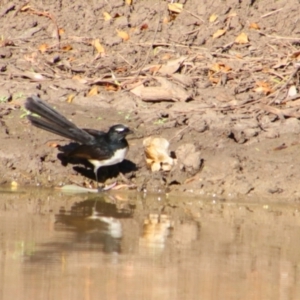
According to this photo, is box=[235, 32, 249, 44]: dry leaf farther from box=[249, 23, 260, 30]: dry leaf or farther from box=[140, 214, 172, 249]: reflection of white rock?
box=[140, 214, 172, 249]: reflection of white rock

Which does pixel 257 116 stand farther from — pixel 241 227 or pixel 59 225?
pixel 59 225

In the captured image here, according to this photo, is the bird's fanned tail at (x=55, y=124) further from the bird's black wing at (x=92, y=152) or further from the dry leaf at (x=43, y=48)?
the dry leaf at (x=43, y=48)

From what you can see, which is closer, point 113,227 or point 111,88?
point 113,227

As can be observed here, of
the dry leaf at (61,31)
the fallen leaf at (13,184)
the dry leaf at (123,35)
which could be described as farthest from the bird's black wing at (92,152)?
the dry leaf at (61,31)

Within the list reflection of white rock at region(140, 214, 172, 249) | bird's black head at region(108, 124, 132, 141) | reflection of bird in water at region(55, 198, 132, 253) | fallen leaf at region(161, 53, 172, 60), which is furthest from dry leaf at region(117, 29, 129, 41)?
reflection of white rock at region(140, 214, 172, 249)

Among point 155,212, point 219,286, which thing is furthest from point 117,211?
point 219,286

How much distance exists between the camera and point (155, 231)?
7176mm

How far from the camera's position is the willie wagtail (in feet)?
28.8

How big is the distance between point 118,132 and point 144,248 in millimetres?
2391

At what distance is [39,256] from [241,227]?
1.91 meters

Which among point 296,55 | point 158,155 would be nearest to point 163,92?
point 158,155

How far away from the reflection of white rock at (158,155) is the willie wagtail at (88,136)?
27 cm

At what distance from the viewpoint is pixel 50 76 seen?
34.8ft

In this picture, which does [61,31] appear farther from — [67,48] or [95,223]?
[95,223]
